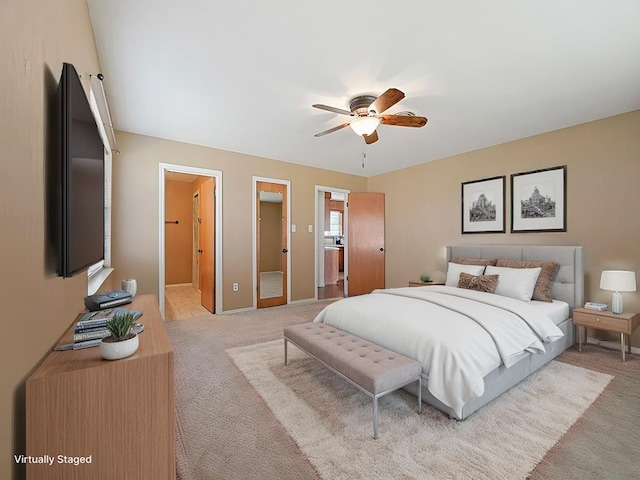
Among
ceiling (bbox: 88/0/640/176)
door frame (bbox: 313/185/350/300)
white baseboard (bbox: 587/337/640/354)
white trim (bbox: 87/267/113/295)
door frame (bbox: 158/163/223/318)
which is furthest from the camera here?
door frame (bbox: 313/185/350/300)

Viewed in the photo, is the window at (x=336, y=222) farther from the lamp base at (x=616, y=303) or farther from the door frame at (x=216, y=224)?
the lamp base at (x=616, y=303)

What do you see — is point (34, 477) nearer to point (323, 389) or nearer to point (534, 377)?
point (323, 389)

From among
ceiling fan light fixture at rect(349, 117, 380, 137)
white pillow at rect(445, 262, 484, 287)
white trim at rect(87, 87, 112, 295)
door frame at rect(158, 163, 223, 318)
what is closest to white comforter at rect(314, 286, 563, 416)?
white pillow at rect(445, 262, 484, 287)

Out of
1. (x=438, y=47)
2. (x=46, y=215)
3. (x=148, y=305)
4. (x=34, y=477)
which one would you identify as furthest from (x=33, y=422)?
(x=438, y=47)

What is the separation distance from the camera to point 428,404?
6.64ft

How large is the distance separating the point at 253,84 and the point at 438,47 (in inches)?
60.8

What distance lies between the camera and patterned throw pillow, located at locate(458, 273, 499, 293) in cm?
326

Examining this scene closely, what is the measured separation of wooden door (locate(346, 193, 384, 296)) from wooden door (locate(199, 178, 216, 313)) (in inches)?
104

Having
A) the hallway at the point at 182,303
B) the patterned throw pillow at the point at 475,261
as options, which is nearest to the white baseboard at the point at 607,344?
the patterned throw pillow at the point at 475,261

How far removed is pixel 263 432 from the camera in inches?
69.2

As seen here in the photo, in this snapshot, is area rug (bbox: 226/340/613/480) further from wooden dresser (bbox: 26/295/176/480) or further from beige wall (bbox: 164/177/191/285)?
beige wall (bbox: 164/177/191/285)

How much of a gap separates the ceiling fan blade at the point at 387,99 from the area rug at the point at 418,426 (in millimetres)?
2308

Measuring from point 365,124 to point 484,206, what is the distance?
8.32ft

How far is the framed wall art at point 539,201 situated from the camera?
3496 millimetres
